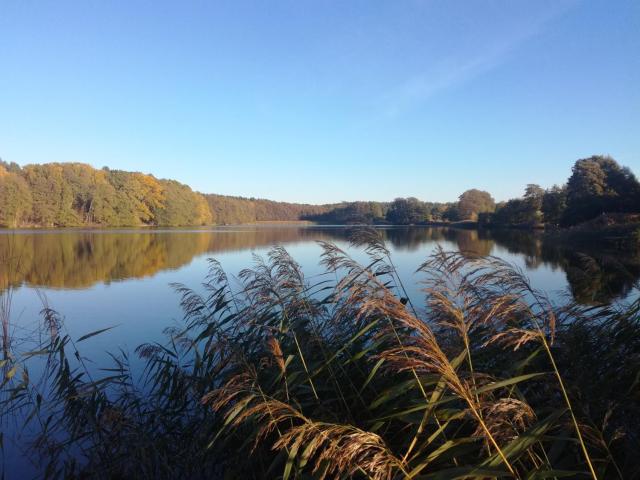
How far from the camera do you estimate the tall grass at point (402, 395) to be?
6.73 ft

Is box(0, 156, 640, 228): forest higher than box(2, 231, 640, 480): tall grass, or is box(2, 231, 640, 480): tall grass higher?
box(0, 156, 640, 228): forest

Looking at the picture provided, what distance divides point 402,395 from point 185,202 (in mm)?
106408

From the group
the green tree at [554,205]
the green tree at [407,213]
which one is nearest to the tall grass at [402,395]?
the green tree at [554,205]

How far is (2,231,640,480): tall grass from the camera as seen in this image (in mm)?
2051

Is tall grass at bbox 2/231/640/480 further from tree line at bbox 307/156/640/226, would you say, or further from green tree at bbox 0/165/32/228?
green tree at bbox 0/165/32/228

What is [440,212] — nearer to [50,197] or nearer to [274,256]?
[50,197]

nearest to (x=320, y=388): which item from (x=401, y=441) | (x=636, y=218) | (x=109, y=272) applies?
(x=401, y=441)

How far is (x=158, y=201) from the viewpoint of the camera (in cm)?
9625

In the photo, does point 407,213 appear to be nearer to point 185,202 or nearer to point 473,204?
point 473,204

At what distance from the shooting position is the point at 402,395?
355 centimetres

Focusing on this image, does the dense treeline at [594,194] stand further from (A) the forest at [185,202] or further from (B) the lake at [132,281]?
(B) the lake at [132,281]

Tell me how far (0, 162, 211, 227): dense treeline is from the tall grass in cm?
5732

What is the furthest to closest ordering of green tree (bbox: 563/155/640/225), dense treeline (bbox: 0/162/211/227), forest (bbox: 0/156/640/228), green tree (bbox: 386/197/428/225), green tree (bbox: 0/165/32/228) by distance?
green tree (bbox: 386/197/428/225) < dense treeline (bbox: 0/162/211/227) < green tree (bbox: 0/165/32/228) < forest (bbox: 0/156/640/228) < green tree (bbox: 563/155/640/225)

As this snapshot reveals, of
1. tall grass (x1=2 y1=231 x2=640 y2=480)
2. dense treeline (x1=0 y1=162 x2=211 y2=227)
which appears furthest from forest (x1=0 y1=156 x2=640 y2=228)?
tall grass (x1=2 y1=231 x2=640 y2=480)
